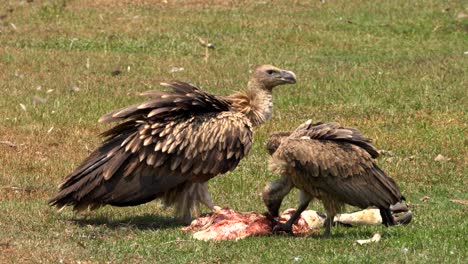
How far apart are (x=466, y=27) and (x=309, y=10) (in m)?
3.72

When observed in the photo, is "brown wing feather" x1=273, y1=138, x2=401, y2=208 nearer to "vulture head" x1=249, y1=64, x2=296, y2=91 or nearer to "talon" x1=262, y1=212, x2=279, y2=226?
"talon" x1=262, y1=212, x2=279, y2=226

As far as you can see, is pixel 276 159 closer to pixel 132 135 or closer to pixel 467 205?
pixel 132 135

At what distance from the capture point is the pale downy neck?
11.6 m

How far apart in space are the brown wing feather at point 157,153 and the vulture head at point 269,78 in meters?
0.90

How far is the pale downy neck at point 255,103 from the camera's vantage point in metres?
11.6

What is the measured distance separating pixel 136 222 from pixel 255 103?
1794 mm

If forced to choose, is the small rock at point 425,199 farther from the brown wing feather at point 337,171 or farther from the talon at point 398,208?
the brown wing feather at point 337,171

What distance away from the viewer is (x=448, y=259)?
364 inches

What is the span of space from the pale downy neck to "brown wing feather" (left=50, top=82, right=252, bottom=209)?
1.75ft

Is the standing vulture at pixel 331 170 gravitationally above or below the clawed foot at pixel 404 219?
above

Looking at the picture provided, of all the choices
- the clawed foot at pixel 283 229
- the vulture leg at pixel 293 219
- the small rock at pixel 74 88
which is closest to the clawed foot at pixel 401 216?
the vulture leg at pixel 293 219

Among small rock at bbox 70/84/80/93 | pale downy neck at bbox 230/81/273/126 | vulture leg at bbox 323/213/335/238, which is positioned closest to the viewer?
vulture leg at bbox 323/213/335/238

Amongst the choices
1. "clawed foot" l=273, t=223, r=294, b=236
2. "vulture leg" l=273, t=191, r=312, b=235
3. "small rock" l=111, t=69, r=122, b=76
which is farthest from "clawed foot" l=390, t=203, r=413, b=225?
"small rock" l=111, t=69, r=122, b=76

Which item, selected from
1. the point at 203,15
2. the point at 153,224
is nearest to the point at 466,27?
the point at 203,15
